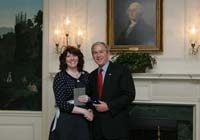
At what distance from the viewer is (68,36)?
15.2 ft

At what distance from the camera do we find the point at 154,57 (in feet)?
14.8

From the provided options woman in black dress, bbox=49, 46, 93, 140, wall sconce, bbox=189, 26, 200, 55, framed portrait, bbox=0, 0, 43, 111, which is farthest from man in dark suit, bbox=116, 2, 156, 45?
woman in black dress, bbox=49, 46, 93, 140

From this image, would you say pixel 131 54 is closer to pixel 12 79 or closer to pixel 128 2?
pixel 128 2

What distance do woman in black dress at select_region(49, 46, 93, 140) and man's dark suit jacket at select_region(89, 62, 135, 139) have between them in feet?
0.35

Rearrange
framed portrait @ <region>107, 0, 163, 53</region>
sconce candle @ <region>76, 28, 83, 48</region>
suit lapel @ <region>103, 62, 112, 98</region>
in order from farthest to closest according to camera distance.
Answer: sconce candle @ <region>76, 28, 83, 48</region>, framed portrait @ <region>107, 0, 163, 53</region>, suit lapel @ <region>103, 62, 112, 98</region>

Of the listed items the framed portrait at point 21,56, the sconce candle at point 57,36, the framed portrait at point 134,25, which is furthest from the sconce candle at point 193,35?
the framed portrait at point 21,56

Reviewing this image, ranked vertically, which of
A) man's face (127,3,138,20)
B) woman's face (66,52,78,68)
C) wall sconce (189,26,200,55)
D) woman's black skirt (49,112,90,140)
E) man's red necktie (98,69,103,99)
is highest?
man's face (127,3,138,20)

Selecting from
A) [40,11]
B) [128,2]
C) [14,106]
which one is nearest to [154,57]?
[128,2]

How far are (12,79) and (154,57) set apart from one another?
2.10 meters

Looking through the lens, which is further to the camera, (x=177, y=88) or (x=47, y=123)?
(x=47, y=123)

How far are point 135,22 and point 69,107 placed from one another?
Result: 2.26 m

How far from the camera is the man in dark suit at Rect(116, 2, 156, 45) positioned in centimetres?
455

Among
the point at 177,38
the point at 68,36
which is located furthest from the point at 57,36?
the point at 177,38

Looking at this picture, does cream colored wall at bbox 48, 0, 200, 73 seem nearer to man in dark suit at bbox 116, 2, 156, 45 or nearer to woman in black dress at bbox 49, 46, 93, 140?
man in dark suit at bbox 116, 2, 156, 45
